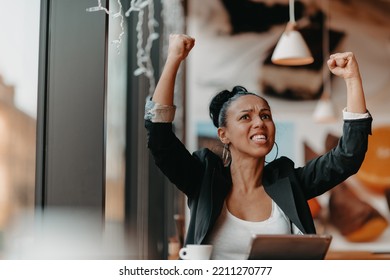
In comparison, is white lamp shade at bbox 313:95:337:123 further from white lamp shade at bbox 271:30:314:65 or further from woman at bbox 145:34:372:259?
woman at bbox 145:34:372:259

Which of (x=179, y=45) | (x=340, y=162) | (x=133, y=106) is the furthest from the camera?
(x=133, y=106)

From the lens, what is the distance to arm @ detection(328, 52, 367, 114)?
1.45 metres

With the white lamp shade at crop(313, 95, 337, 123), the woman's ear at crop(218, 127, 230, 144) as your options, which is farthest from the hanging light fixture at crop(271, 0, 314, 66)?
the woman's ear at crop(218, 127, 230, 144)

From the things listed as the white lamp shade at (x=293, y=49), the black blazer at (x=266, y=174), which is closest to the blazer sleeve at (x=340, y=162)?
the black blazer at (x=266, y=174)

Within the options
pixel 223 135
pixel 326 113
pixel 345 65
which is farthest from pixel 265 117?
pixel 326 113

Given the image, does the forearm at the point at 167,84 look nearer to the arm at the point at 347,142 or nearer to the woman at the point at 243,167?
the woman at the point at 243,167

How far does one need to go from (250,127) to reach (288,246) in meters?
0.49

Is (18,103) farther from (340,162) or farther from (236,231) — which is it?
(340,162)

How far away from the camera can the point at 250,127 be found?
1580mm

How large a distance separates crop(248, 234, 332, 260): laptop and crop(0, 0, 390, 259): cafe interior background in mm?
588

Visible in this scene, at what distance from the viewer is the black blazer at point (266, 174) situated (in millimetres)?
1488
